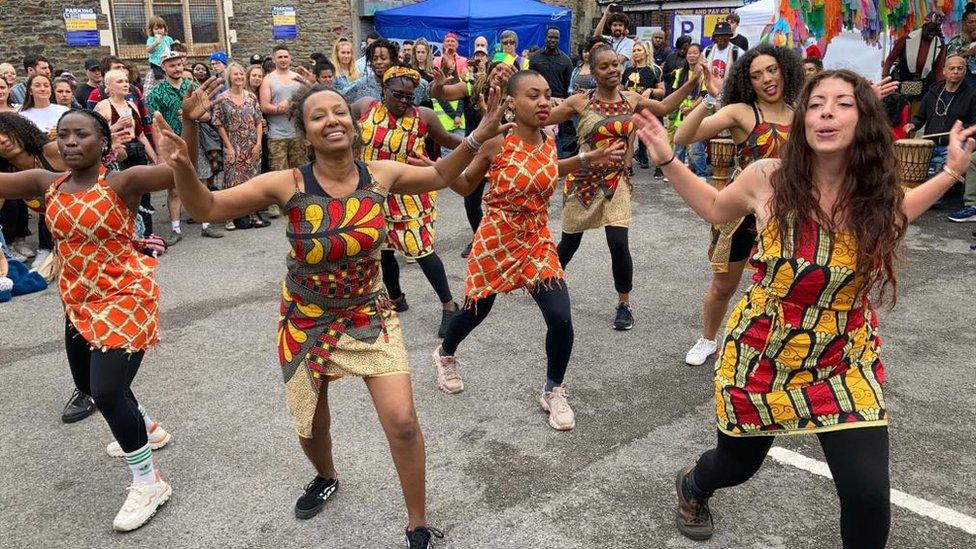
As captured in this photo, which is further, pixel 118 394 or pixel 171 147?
pixel 118 394

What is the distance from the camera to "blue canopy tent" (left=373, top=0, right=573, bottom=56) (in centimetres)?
1573

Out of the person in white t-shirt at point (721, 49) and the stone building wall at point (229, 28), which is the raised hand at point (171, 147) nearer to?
the person in white t-shirt at point (721, 49)

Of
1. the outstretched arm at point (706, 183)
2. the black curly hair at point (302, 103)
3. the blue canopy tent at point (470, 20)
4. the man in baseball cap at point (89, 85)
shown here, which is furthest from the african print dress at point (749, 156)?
the blue canopy tent at point (470, 20)

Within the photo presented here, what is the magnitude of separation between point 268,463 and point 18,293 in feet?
13.3

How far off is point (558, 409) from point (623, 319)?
1522 millimetres

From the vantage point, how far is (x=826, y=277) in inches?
90.3

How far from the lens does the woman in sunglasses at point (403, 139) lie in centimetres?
491

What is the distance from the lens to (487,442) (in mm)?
3719

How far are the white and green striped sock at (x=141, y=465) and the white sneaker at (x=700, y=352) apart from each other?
2.99 metres

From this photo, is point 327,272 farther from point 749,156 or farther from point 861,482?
point 749,156

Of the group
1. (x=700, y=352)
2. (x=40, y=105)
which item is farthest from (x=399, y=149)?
(x=40, y=105)

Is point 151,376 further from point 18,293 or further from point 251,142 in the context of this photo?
point 251,142

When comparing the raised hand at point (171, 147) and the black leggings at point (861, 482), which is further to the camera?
the raised hand at point (171, 147)

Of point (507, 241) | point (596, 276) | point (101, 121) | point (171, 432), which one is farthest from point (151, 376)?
point (596, 276)
